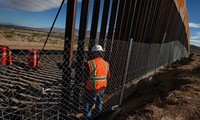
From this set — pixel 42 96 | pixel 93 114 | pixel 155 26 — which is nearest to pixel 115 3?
pixel 93 114

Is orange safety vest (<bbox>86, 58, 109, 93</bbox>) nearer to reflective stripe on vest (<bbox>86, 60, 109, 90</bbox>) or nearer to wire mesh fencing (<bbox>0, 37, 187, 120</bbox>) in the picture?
reflective stripe on vest (<bbox>86, 60, 109, 90</bbox>)

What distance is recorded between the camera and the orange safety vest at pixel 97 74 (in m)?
4.36

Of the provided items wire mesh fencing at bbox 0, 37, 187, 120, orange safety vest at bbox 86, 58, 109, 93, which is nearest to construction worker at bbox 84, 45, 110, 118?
orange safety vest at bbox 86, 58, 109, 93

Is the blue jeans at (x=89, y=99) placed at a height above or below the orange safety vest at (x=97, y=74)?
below

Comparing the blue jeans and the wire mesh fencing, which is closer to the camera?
the wire mesh fencing

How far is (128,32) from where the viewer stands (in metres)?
6.80

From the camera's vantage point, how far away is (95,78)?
4.46 m

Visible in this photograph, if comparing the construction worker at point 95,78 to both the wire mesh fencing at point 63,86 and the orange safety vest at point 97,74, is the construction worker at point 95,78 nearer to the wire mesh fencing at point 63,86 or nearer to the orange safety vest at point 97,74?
the orange safety vest at point 97,74

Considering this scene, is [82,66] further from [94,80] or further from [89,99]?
[89,99]

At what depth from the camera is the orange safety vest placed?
172 inches

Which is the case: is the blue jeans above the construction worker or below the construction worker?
below

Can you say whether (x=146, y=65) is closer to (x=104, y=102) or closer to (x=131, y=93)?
(x=131, y=93)

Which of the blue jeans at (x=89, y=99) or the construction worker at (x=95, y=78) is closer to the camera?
the construction worker at (x=95, y=78)

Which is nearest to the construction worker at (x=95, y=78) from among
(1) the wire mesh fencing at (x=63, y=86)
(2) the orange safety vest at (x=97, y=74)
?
(2) the orange safety vest at (x=97, y=74)
